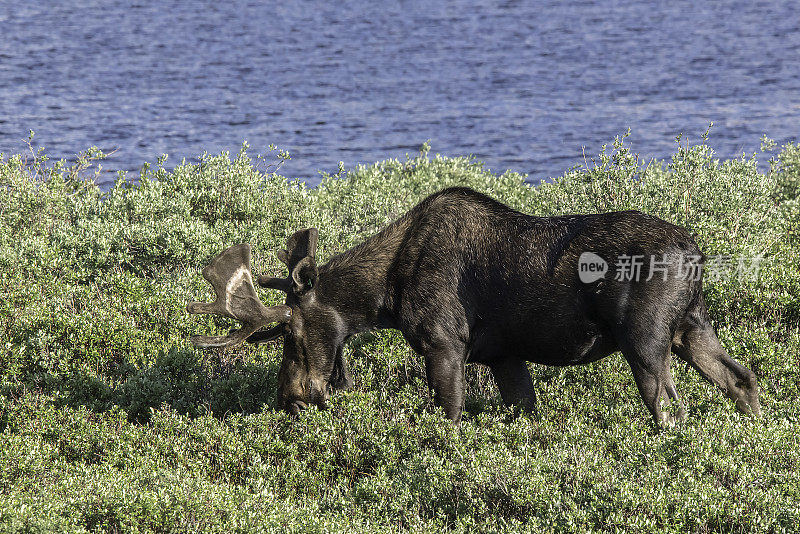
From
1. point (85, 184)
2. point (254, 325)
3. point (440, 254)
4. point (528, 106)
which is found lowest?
point (528, 106)

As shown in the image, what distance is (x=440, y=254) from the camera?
289 inches

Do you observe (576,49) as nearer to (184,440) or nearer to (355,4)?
(355,4)

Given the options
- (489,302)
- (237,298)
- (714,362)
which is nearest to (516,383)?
(489,302)

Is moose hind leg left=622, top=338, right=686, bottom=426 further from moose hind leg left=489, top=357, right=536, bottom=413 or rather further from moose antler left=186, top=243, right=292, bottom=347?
moose antler left=186, top=243, right=292, bottom=347

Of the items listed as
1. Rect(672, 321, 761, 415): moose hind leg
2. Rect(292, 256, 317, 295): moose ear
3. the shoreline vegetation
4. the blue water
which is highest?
Rect(292, 256, 317, 295): moose ear

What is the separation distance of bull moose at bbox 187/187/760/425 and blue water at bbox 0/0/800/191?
38.5 feet

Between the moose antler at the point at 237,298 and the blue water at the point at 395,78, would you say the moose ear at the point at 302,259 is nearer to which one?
the moose antler at the point at 237,298

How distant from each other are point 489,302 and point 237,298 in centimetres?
197

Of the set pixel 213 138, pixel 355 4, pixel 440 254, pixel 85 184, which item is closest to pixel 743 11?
pixel 355 4

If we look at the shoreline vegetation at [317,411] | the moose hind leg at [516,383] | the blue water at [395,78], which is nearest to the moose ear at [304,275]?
the shoreline vegetation at [317,411]

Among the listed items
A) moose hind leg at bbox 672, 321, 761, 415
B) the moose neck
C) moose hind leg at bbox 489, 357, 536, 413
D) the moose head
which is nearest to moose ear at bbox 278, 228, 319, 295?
the moose head

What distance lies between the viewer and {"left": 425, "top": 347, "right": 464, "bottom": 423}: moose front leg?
7.22 m

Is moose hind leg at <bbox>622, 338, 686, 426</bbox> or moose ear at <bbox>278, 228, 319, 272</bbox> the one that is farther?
moose ear at <bbox>278, 228, 319, 272</bbox>

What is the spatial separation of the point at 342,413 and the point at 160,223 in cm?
445
